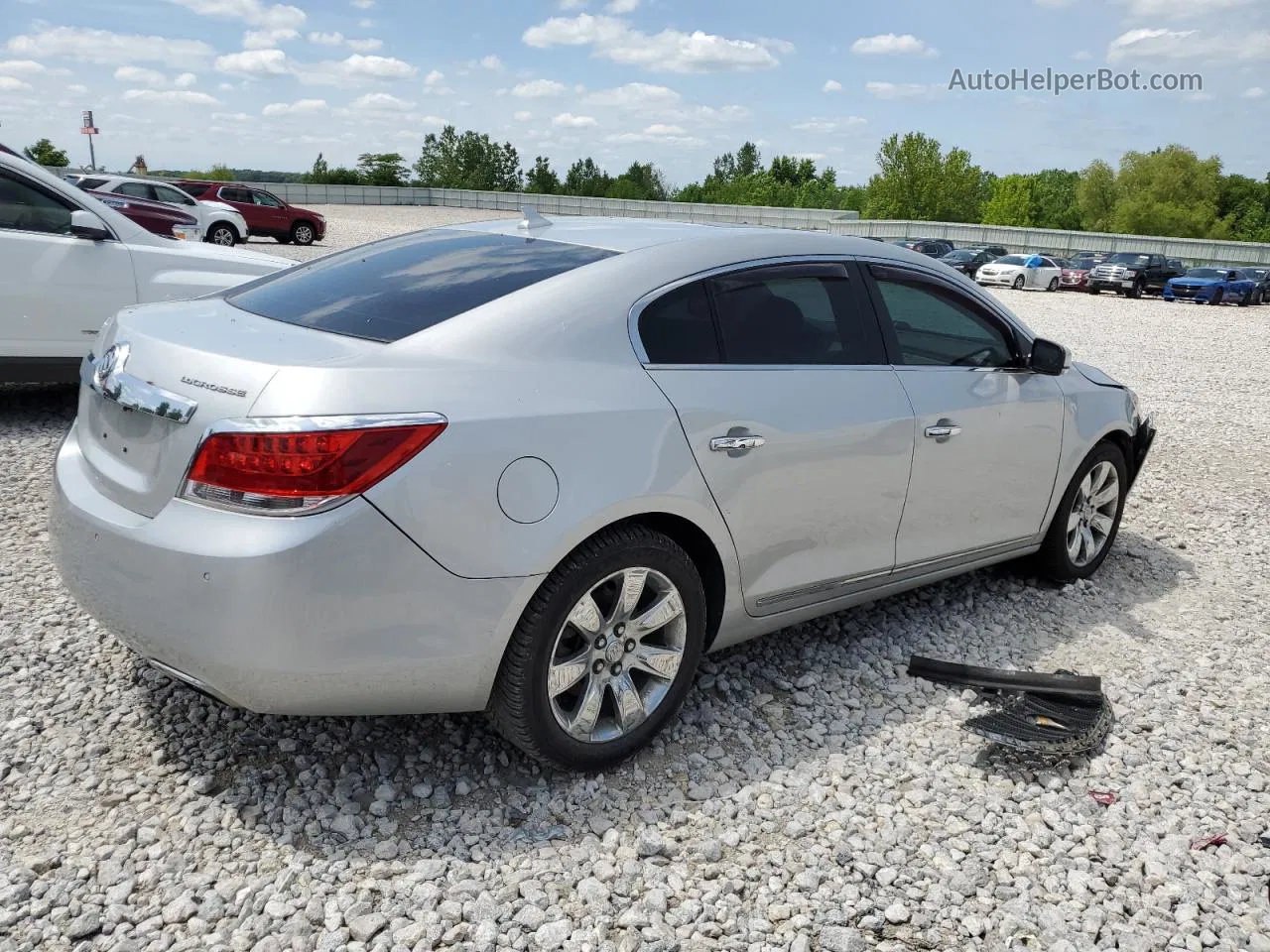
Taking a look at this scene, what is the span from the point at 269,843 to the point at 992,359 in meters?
3.35

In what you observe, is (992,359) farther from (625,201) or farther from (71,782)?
(625,201)

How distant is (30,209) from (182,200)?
1861cm

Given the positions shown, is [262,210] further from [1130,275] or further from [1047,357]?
[1047,357]

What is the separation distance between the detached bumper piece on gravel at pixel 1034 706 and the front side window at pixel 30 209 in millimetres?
6003

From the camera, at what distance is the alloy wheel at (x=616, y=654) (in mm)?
3141

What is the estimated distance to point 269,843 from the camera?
2934 millimetres

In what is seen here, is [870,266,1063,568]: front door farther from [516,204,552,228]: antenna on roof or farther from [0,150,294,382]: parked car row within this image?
[0,150,294,382]: parked car row

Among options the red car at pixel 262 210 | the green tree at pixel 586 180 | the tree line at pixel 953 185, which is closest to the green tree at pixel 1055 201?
the tree line at pixel 953 185

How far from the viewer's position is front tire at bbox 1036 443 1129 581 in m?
5.11

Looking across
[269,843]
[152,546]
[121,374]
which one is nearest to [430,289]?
[121,374]

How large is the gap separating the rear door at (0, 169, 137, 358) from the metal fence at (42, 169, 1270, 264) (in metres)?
39.5

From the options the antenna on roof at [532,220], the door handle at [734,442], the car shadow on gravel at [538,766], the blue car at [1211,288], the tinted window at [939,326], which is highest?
the antenna on roof at [532,220]

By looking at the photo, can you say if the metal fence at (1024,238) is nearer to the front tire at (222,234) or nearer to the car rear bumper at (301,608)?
the front tire at (222,234)

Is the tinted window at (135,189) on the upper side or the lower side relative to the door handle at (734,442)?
lower
